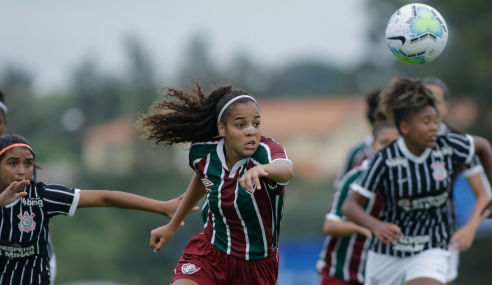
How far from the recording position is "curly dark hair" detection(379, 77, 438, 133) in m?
5.51

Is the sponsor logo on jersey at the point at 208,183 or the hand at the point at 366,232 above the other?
the hand at the point at 366,232

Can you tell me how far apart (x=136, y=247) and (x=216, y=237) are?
26.8m

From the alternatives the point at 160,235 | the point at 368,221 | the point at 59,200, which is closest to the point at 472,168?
the point at 368,221

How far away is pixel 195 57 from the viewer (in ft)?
148

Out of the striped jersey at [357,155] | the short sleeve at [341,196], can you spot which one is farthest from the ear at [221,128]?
the striped jersey at [357,155]

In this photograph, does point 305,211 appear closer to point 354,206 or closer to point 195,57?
point 195,57

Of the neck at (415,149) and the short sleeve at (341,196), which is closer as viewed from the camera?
the neck at (415,149)

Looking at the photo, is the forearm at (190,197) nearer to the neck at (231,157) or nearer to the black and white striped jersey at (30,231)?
the neck at (231,157)

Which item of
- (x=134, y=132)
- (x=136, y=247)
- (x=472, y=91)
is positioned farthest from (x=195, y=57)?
(x=472, y=91)

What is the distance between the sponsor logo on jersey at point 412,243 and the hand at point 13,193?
3.16m

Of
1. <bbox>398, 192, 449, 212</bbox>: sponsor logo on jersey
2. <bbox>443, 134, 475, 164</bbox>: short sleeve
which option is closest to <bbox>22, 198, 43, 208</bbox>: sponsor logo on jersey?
<bbox>398, 192, 449, 212</bbox>: sponsor logo on jersey

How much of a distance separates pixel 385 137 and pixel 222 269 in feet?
8.64

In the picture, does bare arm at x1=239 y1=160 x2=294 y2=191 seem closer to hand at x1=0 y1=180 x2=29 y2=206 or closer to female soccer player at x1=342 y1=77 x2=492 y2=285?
female soccer player at x1=342 y1=77 x2=492 y2=285

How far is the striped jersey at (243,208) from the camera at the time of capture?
462 centimetres
